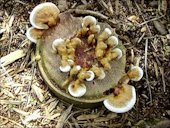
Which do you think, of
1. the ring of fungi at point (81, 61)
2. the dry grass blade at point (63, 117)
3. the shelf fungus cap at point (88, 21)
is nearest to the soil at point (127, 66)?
the dry grass blade at point (63, 117)

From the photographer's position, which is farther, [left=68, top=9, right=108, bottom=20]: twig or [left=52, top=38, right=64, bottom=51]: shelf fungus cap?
[left=68, top=9, right=108, bottom=20]: twig

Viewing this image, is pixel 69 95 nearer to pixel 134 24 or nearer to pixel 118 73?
pixel 118 73

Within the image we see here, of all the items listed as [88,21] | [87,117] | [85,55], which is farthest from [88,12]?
[87,117]

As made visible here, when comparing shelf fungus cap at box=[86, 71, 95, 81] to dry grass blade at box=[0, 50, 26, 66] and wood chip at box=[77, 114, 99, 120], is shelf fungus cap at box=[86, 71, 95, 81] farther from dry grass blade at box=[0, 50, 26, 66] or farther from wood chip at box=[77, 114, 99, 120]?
dry grass blade at box=[0, 50, 26, 66]

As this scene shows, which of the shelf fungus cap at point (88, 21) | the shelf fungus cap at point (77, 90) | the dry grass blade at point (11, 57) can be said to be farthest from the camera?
the dry grass blade at point (11, 57)

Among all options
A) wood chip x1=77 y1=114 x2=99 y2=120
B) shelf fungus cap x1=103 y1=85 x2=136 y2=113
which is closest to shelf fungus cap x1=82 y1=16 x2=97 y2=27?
shelf fungus cap x1=103 y1=85 x2=136 y2=113

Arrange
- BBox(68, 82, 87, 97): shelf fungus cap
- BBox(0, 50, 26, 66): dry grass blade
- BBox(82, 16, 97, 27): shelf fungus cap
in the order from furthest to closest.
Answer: BBox(0, 50, 26, 66): dry grass blade, BBox(82, 16, 97, 27): shelf fungus cap, BBox(68, 82, 87, 97): shelf fungus cap

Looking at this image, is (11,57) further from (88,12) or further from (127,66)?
(127,66)

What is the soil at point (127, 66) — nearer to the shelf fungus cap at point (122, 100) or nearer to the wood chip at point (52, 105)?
the wood chip at point (52, 105)

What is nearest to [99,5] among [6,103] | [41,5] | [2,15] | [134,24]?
[134,24]
